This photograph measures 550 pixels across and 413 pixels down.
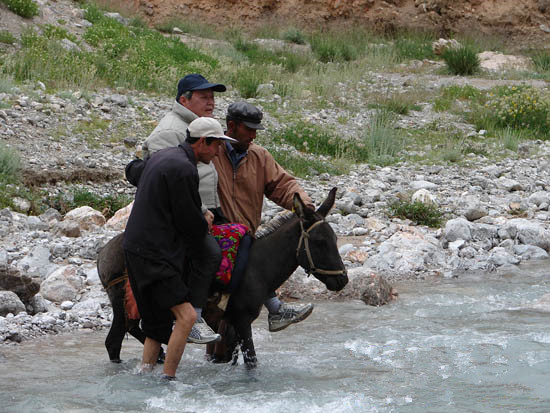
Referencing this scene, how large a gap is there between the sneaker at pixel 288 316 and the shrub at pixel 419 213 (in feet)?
19.0

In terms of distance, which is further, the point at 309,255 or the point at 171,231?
the point at 309,255

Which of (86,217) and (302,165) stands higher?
(302,165)

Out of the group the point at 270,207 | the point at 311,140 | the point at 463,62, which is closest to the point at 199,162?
the point at 270,207

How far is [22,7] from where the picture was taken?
60.2 ft

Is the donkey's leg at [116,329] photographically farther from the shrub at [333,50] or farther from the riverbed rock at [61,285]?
the shrub at [333,50]

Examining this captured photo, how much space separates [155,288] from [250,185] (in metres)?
1.30

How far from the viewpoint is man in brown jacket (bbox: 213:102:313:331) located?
6.11 m

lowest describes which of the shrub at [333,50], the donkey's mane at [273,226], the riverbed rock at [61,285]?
the riverbed rock at [61,285]

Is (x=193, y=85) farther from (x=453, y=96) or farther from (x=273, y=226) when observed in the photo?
(x=453, y=96)

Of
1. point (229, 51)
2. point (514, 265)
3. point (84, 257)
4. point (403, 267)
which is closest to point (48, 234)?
point (84, 257)

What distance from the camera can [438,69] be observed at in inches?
867

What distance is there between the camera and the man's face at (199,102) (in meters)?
6.14

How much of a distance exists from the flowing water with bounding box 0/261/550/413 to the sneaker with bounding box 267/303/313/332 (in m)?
0.42

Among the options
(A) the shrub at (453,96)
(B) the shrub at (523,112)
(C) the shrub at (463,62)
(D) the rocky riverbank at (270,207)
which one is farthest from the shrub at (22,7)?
(C) the shrub at (463,62)
